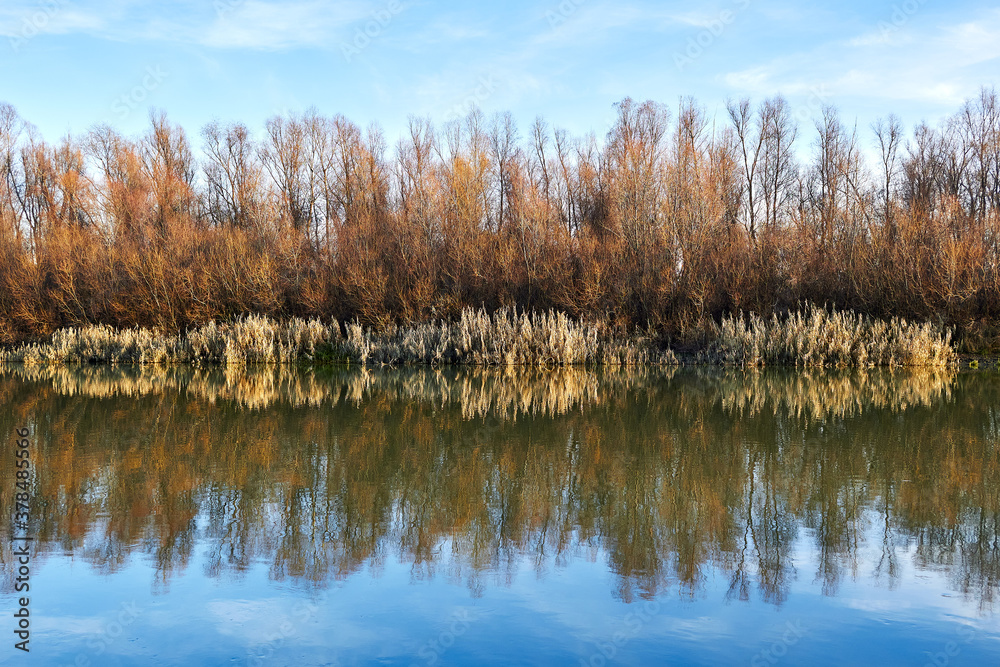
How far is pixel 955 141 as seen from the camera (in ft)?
92.2

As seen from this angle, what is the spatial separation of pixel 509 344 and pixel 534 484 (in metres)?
11.4

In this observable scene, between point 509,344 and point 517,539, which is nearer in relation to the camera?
point 517,539

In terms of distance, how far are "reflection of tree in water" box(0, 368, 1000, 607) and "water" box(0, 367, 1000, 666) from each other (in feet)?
0.09

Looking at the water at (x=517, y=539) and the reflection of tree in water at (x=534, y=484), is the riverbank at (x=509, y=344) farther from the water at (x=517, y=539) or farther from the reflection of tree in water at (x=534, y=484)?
the water at (x=517, y=539)

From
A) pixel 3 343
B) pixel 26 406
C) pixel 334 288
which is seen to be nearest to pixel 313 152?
pixel 334 288

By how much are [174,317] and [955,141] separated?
87.7 ft

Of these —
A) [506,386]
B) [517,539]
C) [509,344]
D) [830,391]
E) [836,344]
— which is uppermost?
[509,344]

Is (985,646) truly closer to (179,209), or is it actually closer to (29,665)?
(29,665)

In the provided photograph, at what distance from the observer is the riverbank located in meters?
16.8

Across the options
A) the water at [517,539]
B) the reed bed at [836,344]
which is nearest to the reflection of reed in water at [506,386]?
the reed bed at [836,344]

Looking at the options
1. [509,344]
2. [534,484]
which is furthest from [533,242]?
[534,484]

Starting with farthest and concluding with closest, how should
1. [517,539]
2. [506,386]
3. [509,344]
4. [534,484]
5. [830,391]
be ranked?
[509,344] < [506,386] < [830,391] < [534,484] < [517,539]

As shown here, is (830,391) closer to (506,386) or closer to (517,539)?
(506,386)

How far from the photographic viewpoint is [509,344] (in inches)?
695
